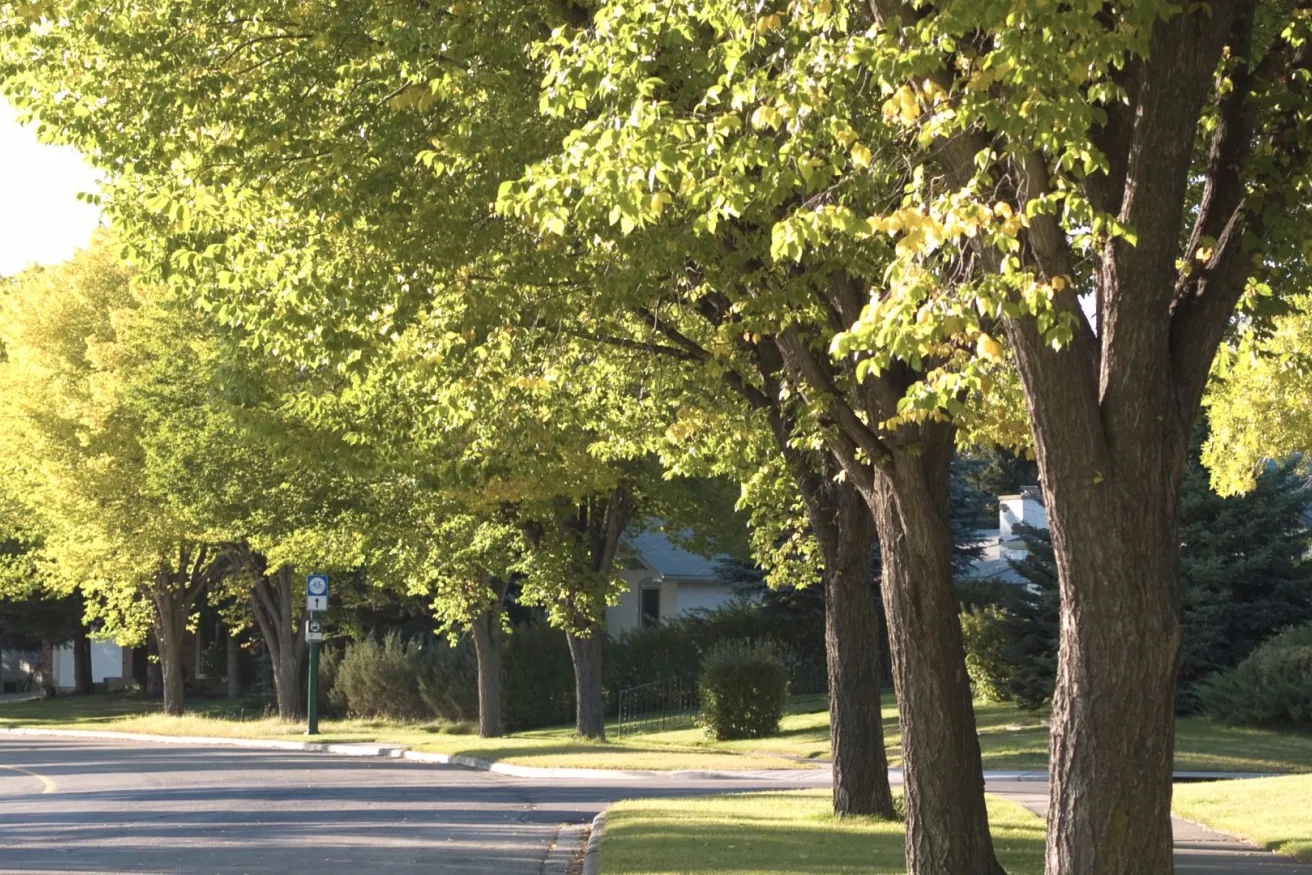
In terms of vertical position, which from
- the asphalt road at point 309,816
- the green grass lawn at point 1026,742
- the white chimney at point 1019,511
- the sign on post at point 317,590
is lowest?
the green grass lawn at point 1026,742

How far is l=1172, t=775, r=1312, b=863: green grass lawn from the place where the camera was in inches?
601

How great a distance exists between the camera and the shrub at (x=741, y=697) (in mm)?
Answer: 31984

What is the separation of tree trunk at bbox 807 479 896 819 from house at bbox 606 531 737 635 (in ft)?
106

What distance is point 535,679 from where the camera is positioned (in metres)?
39.9

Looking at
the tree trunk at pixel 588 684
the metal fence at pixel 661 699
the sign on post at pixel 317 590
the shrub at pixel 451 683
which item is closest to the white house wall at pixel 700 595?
the metal fence at pixel 661 699

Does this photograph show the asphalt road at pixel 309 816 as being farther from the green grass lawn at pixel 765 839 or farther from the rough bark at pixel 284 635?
the rough bark at pixel 284 635

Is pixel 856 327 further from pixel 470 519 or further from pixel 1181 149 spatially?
pixel 470 519

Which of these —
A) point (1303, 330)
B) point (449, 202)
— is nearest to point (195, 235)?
point (449, 202)

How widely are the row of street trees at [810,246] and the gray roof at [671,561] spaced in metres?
31.3

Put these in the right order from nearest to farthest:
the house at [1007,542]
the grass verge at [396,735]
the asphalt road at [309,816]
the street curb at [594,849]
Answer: the street curb at [594,849], the asphalt road at [309,816], the grass verge at [396,735], the house at [1007,542]

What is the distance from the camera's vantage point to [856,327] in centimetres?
731

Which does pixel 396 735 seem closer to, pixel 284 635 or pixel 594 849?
pixel 284 635

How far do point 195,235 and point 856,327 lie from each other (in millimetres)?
6620

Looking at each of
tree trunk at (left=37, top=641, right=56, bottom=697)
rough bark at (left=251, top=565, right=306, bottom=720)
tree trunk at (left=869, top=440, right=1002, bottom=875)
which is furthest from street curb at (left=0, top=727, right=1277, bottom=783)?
tree trunk at (left=37, top=641, right=56, bottom=697)
